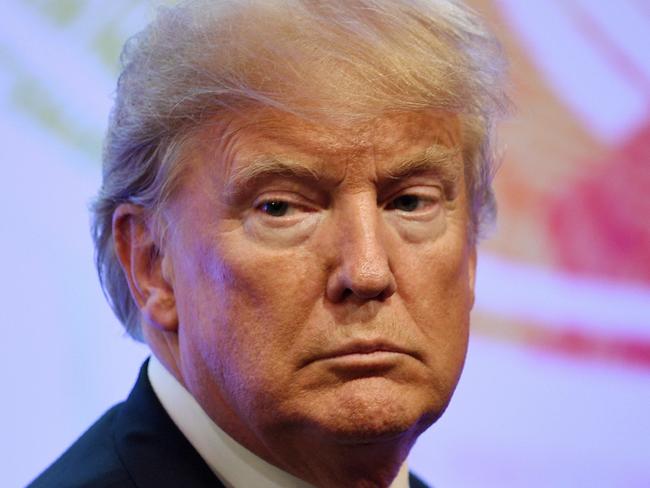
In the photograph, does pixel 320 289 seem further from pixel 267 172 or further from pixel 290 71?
pixel 290 71

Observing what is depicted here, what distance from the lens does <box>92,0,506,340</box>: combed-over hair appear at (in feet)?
6.95

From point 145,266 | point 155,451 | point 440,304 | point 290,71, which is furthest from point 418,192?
point 155,451

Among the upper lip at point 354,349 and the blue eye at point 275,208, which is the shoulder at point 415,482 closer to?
the upper lip at point 354,349

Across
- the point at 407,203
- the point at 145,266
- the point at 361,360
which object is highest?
the point at 407,203

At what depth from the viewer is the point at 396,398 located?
6.77 feet

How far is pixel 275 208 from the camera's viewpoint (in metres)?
2.12

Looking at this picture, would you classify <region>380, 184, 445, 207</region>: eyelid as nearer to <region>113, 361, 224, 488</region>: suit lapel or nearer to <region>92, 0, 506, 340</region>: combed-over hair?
<region>92, 0, 506, 340</region>: combed-over hair

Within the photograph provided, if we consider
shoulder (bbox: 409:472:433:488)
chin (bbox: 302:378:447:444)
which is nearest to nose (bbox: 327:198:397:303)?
chin (bbox: 302:378:447:444)

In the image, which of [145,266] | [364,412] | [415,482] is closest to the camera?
[364,412]

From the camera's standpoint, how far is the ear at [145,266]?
2275 mm

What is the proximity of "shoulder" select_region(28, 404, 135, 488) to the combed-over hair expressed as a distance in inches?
16.5

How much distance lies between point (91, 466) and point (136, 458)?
0.08 m

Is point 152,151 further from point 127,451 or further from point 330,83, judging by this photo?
point 127,451

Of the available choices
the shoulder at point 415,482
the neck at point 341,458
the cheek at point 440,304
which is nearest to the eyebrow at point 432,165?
the cheek at point 440,304
